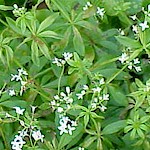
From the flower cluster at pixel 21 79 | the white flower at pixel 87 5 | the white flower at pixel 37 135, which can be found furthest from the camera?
the white flower at pixel 87 5

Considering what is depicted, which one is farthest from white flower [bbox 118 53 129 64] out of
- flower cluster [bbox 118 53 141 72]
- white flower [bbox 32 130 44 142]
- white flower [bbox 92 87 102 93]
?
white flower [bbox 32 130 44 142]

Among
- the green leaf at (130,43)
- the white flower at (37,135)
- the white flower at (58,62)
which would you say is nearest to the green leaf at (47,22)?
the white flower at (58,62)

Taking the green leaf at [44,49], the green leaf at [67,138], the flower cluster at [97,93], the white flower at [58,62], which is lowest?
the green leaf at [67,138]

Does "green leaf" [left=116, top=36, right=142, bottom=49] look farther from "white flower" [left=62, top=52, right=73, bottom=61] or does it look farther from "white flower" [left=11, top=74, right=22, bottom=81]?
"white flower" [left=11, top=74, right=22, bottom=81]

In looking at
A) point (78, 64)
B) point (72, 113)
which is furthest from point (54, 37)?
point (72, 113)

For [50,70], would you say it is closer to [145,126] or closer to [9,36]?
[9,36]

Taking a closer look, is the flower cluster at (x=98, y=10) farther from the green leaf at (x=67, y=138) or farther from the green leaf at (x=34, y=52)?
the green leaf at (x=67, y=138)

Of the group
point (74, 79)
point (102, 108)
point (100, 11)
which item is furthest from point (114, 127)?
point (100, 11)
